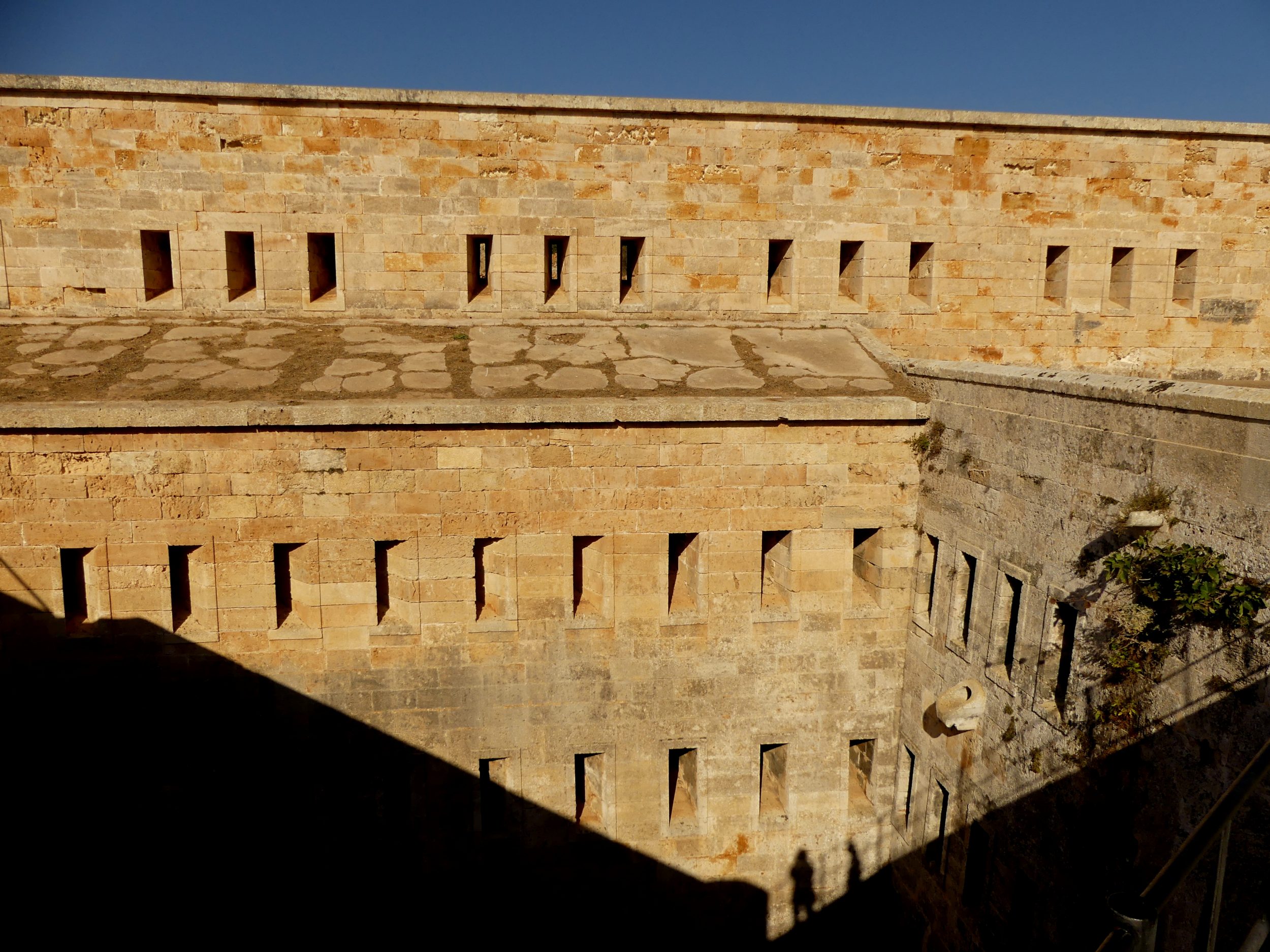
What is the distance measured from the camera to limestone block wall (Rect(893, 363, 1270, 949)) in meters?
4.82

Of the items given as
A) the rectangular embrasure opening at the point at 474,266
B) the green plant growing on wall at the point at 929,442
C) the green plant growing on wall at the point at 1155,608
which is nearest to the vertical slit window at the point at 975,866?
the green plant growing on wall at the point at 1155,608

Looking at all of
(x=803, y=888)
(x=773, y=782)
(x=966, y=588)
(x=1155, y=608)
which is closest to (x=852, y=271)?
(x=966, y=588)

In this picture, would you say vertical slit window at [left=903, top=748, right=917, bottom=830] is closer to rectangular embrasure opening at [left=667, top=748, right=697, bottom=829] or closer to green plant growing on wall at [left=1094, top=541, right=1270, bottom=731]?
rectangular embrasure opening at [left=667, top=748, right=697, bottom=829]

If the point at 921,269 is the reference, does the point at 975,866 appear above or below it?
below

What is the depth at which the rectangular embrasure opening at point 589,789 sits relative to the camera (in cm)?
813

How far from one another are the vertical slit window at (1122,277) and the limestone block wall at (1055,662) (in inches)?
172

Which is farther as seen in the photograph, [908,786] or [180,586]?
[908,786]

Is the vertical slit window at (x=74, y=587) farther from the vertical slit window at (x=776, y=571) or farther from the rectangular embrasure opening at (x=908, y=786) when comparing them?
the rectangular embrasure opening at (x=908, y=786)

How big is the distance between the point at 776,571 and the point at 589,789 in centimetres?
312

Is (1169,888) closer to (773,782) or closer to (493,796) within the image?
(773,782)

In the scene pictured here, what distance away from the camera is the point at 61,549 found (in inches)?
274

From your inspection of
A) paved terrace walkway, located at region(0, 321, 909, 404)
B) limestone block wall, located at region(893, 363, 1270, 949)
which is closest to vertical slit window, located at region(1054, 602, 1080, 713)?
limestone block wall, located at region(893, 363, 1270, 949)

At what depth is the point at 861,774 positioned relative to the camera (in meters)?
8.78

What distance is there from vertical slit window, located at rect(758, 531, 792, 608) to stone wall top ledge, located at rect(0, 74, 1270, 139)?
5.15 m
